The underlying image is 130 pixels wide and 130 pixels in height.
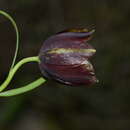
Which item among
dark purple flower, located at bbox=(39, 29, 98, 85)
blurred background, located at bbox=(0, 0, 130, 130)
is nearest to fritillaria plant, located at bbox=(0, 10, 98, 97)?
dark purple flower, located at bbox=(39, 29, 98, 85)

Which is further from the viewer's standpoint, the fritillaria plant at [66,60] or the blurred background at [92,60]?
the blurred background at [92,60]

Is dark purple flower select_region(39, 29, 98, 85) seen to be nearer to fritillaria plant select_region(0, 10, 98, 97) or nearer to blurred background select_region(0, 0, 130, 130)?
fritillaria plant select_region(0, 10, 98, 97)

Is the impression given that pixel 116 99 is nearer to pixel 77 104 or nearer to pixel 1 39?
pixel 77 104

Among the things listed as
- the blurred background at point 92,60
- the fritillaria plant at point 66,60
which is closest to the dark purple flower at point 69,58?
the fritillaria plant at point 66,60

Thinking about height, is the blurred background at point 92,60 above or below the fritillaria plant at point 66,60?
below

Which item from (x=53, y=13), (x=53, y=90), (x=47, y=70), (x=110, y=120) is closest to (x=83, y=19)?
(x=53, y=13)

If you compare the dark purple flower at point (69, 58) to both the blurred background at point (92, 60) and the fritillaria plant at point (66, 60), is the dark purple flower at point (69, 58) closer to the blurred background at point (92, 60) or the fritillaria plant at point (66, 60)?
the fritillaria plant at point (66, 60)
